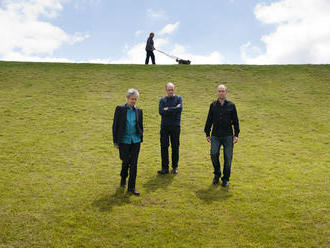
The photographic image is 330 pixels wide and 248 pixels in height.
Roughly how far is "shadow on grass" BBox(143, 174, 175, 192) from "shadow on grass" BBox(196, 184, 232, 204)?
→ 0.95 meters

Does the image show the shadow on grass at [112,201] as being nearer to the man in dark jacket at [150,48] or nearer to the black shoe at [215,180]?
the black shoe at [215,180]

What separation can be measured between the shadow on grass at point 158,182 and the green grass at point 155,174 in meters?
0.06

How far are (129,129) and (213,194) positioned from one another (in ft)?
8.43

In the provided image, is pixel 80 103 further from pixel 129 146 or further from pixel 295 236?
pixel 295 236

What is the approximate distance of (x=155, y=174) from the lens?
8117mm

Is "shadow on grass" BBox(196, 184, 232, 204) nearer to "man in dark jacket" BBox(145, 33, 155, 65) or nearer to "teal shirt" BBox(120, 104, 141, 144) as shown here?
"teal shirt" BBox(120, 104, 141, 144)

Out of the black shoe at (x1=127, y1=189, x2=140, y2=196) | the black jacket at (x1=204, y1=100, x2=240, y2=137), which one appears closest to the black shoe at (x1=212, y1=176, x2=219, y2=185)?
the black jacket at (x1=204, y1=100, x2=240, y2=137)

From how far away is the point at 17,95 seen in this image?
55.9 feet

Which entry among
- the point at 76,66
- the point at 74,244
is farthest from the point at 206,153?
the point at 76,66

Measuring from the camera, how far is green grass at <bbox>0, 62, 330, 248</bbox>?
5.09 metres

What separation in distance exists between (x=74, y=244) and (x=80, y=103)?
12249mm

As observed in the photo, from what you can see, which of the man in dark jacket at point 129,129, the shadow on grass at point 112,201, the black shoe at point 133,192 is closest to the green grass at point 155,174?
the shadow on grass at point 112,201

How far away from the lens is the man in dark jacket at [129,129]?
243 inches

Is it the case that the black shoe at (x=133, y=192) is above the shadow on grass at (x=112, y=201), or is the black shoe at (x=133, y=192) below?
above
